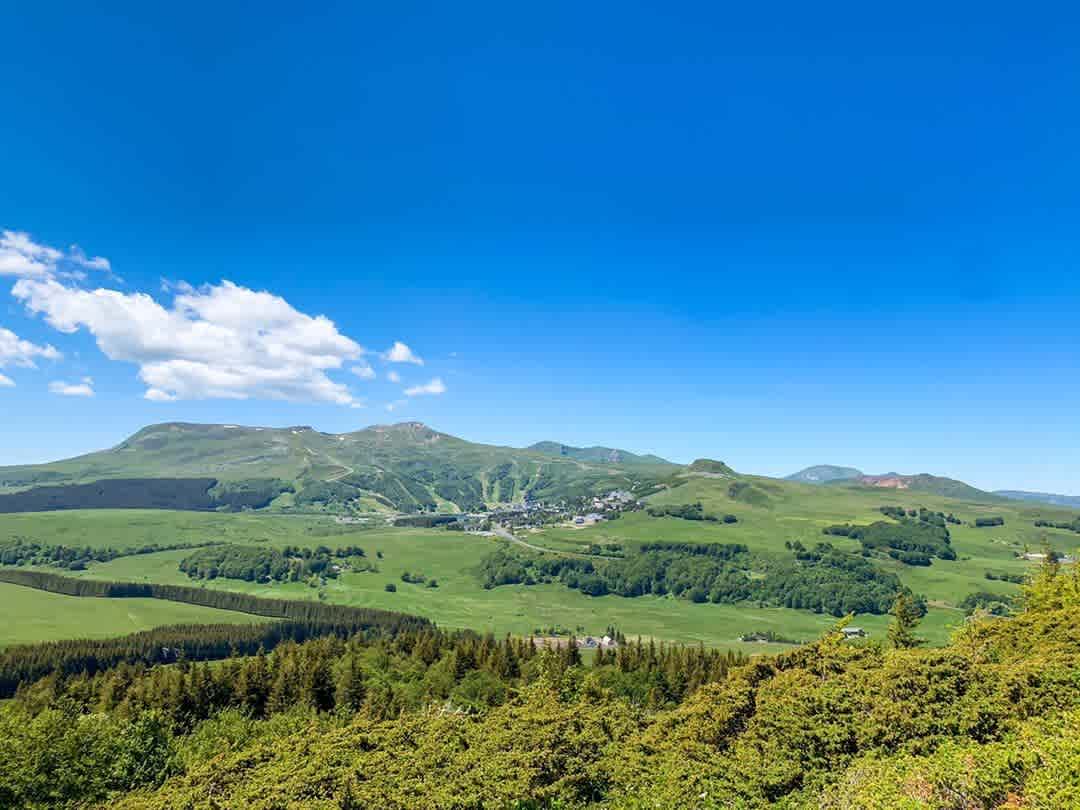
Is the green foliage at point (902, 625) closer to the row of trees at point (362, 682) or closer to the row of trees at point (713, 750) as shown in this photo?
the row of trees at point (362, 682)

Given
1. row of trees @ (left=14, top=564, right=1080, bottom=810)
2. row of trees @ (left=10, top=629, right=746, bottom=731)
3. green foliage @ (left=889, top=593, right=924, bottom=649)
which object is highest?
row of trees @ (left=14, top=564, right=1080, bottom=810)

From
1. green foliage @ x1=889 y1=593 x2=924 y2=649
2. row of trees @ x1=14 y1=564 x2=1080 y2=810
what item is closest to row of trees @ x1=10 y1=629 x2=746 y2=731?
green foliage @ x1=889 y1=593 x2=924 y2=649

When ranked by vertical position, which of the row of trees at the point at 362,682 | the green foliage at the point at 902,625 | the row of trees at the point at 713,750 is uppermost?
the row of trees at the point at 713,750

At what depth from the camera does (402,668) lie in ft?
376

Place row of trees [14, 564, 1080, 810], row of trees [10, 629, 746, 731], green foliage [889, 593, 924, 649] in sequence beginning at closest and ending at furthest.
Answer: row of trees [14, 564, 1080, 810] < green foliage [889, 593, 924, 649] < row of trees [10, 629, 746, 731]

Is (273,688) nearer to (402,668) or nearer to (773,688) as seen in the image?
(402,668)

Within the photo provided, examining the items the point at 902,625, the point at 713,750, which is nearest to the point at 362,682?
the point at 713,750

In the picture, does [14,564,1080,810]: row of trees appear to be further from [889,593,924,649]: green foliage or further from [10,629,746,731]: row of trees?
[889,593,924,649]: green foliage

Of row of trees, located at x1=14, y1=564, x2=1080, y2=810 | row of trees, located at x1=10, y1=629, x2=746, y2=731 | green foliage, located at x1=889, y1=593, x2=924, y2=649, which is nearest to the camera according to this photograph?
row of trees, located at x1=14, y1=564, x2=1080, y2=810

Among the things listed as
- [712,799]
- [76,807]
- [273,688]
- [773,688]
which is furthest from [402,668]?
[712,799]

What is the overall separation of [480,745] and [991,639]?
44808 millimetres

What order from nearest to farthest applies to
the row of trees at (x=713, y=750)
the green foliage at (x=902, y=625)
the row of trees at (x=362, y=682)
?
1. the row of trees at (x=713, y=750)
2. the green foliage at (x=902, y=625)
3. the row of trees at (x=362, y=682)

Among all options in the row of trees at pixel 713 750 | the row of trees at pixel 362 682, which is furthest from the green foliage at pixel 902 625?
the row of trees at pixel 713 750

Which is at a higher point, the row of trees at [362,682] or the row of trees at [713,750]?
the row of trees at [713,750]
